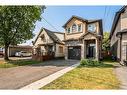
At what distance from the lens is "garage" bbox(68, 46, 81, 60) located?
28.6m

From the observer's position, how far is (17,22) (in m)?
25.7

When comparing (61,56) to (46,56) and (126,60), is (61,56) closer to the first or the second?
(46,56)

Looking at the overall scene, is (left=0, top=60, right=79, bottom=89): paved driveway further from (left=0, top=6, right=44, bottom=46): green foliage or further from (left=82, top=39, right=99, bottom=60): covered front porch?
(left=82, top=39, right=99, bottom=60): covered front porch

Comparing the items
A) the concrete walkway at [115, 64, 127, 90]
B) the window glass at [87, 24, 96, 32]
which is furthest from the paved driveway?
the window glass at [87, 24, 96, 32]

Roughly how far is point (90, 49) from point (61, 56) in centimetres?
672

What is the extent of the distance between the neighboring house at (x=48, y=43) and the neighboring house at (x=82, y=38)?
11.1ft

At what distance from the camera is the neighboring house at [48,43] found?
32500 mm

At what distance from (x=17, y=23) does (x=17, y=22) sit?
0.46 ft

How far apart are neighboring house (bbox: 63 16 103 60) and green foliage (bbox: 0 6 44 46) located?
5.89m

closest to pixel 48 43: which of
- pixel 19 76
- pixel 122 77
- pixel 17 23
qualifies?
pixel 17 23

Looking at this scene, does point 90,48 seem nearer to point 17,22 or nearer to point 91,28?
point 91,28

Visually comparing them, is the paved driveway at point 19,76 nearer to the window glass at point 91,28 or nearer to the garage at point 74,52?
the garage at point 74,52
